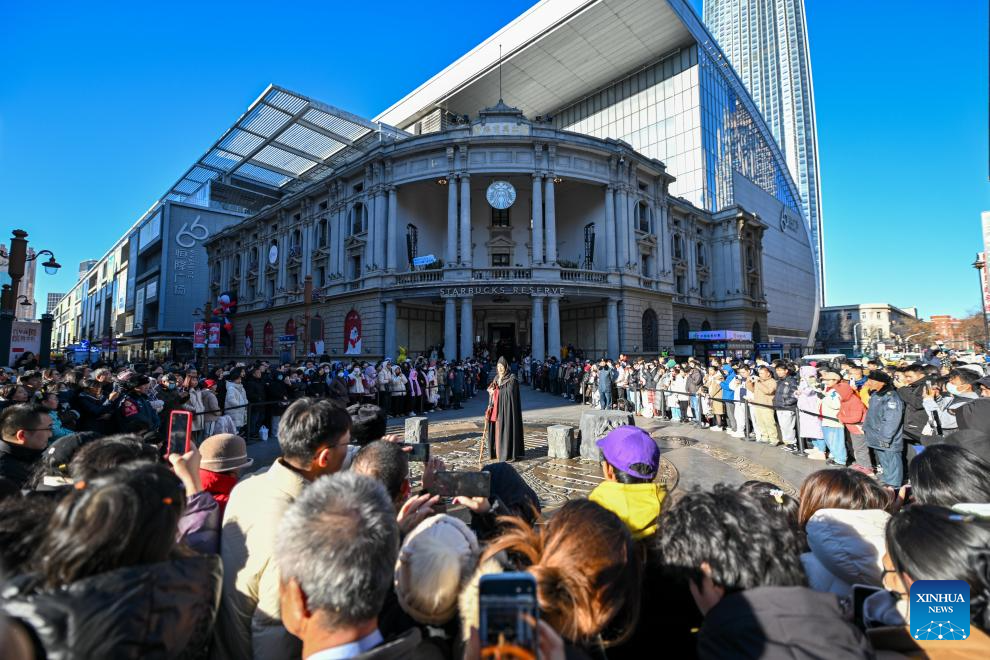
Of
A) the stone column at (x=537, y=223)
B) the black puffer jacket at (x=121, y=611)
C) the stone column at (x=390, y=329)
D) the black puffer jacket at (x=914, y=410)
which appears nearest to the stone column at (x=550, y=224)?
the stone column at (x=537, y=223)

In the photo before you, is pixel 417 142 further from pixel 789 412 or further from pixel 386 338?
pixel 789 412

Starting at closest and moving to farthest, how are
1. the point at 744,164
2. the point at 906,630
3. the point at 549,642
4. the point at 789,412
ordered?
the point at 549,642, the point at 906,630, the point at 789,412, the point at 744,164

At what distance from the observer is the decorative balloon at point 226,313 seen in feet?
126

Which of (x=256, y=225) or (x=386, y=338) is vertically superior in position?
(x=256, y=225)

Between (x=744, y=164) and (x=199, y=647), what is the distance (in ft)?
191

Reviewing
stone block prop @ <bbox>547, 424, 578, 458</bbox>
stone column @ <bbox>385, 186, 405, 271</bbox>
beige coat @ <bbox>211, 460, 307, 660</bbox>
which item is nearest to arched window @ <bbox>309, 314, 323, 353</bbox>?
stone column @ <bbox>385, 186, 405, 271</bbox>

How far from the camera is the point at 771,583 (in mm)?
1622

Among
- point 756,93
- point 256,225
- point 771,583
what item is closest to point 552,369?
point 771,583

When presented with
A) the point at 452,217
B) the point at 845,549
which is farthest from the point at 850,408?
the point at 452,217

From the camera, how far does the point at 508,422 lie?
8117 millimetres

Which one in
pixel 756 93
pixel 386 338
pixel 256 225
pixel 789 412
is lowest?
pixel 789 412

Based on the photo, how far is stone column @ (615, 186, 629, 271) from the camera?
28328mm

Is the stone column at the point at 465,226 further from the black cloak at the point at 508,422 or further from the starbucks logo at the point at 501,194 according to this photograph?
the black cloak at the point at 508,422

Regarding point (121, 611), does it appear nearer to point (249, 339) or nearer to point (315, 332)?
point (315, 332)
